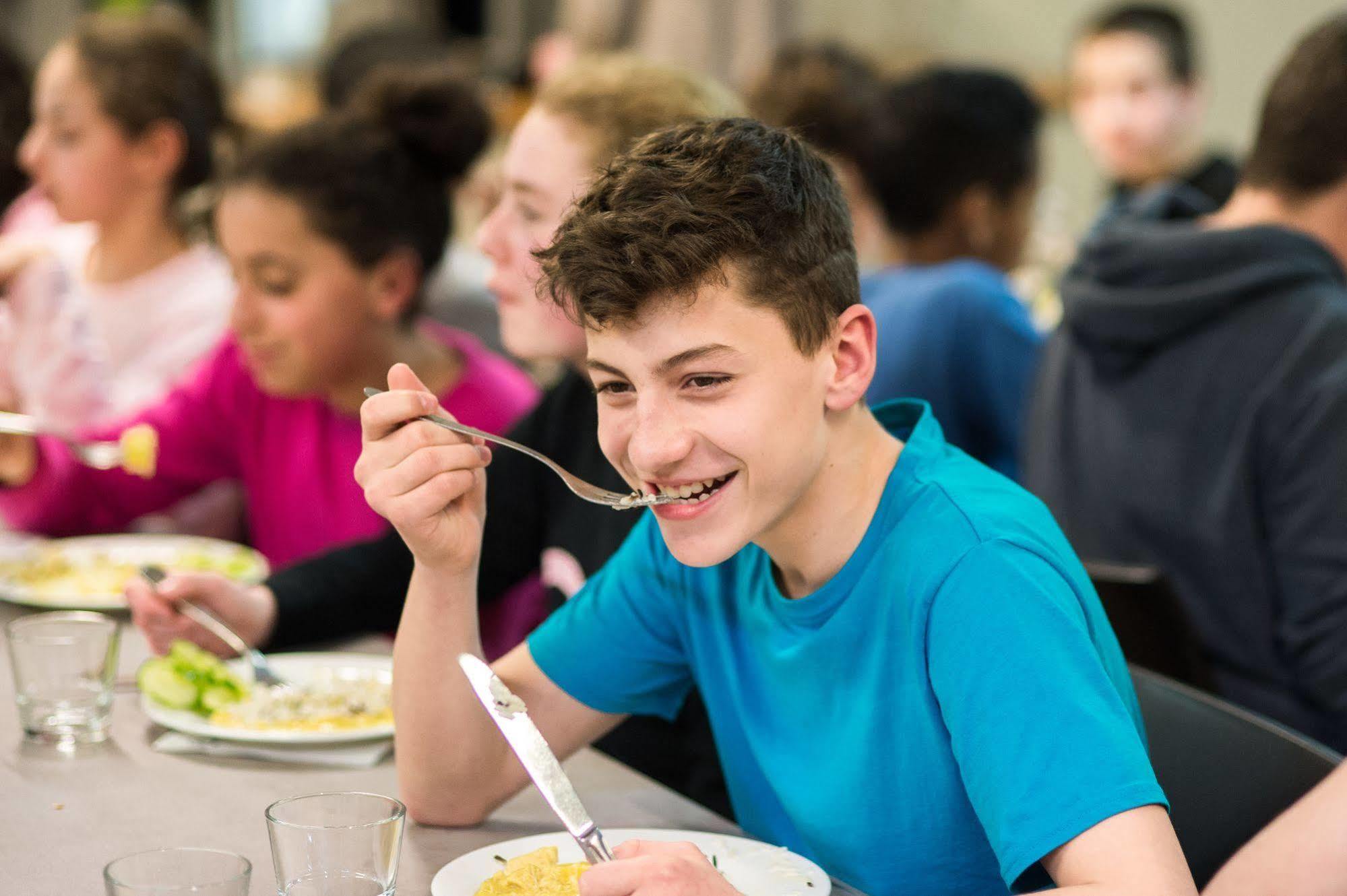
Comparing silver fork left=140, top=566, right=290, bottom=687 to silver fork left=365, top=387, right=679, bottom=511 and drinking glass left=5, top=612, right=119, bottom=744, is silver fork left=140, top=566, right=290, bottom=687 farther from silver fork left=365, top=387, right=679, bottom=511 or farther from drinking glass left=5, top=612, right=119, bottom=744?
silver fork left=365, top=387, right=679, bottom=511

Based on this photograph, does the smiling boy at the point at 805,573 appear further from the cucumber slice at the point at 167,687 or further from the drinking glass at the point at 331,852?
the cucumber slice at the point at 167,687

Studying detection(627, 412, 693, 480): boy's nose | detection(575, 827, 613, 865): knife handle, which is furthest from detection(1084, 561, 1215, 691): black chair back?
detection(575, 827, 613, 865): knife handle

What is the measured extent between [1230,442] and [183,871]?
1450mm

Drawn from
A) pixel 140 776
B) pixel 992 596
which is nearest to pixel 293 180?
pixel 140 776

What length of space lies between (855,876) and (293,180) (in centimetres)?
141

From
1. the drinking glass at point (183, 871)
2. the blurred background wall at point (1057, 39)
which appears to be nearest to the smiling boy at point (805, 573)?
the drinking glass at point (183, 871)

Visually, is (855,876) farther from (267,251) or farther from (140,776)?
(267,251)

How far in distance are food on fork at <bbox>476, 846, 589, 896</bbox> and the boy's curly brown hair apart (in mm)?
370

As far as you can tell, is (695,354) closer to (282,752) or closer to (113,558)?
(282,752)

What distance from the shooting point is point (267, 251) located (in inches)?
83.9

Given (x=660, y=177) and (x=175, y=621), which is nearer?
(x=660, y=177)

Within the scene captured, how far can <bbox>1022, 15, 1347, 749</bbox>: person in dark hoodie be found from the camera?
1.83 meters

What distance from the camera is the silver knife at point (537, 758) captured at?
37.0 inches

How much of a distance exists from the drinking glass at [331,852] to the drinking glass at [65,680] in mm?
457
